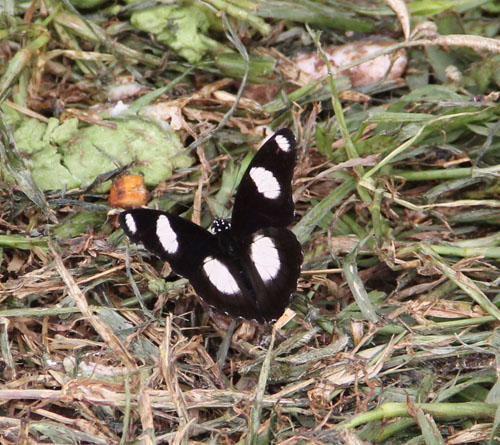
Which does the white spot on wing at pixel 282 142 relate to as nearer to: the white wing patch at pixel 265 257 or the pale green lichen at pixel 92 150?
the white wing patch at pixel 265 257

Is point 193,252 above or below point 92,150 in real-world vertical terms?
below

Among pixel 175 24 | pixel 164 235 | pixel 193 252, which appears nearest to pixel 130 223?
pixel 164 235

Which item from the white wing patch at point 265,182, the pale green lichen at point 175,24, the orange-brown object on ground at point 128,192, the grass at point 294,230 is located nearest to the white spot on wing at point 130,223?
the grass at point 294,230

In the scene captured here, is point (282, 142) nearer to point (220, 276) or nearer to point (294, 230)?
point (294, 230)

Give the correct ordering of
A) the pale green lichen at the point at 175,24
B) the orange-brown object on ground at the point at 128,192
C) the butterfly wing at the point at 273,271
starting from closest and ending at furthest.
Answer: the butterfly wing at the point at 273,271 → the orange-brown object on ground at the point at 128,192 → the pale green lichen at the point at 175,24

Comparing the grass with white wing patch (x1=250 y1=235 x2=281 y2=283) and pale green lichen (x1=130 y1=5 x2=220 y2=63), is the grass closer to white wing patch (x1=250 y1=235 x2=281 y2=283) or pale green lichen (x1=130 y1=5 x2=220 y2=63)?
pale green lichen (x1=130 y1=5 x2=220 y2=63)

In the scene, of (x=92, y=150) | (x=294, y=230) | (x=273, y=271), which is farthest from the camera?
(x=92, y=150)

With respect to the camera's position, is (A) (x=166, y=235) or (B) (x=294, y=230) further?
(B) (x=294, y=230)

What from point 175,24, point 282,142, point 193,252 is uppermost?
point 175,24
